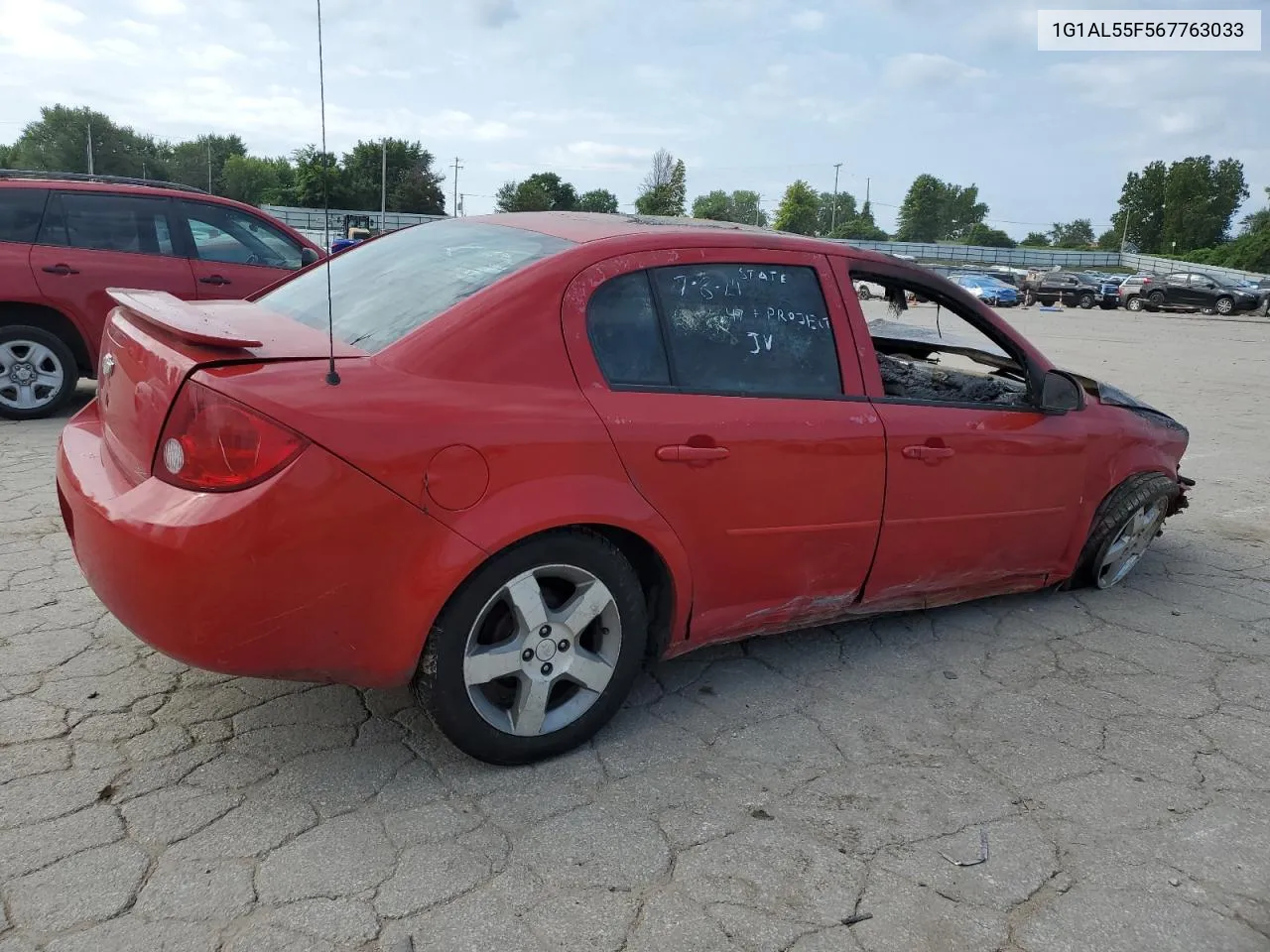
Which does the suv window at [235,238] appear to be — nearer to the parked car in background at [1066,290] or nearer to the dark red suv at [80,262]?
the dark red suv at [80,262]

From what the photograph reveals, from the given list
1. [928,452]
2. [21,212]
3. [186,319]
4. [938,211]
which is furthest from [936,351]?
[938,211]

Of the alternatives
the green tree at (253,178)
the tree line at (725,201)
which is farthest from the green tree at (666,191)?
the green tree at (253,178)

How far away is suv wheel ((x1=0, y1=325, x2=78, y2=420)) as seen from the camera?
6.74 metres

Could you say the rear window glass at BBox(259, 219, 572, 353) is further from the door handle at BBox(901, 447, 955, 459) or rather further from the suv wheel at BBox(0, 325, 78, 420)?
the suv wheel at BBox(0, 325, 78, 420)

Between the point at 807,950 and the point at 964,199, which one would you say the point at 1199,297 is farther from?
the point at 964,199

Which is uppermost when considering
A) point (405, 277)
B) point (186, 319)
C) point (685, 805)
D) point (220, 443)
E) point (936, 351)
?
point (405, 277)

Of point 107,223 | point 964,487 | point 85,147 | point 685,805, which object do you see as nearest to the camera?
point 685,805

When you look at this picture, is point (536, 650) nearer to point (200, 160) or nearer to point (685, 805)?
point (685, 805)

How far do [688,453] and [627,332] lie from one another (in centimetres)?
40

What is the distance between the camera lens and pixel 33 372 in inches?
269

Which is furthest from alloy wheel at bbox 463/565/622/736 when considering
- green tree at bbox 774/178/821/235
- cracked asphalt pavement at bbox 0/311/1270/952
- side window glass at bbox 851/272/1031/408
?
green tree at bbox 774/178/821/235

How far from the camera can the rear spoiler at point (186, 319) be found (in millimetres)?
2426

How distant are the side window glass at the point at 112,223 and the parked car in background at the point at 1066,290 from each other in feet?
127

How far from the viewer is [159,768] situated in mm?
2619
